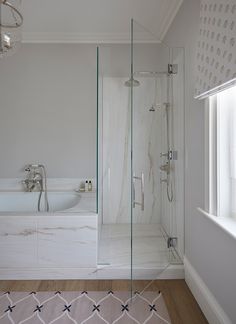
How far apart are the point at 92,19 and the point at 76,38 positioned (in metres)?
0.52

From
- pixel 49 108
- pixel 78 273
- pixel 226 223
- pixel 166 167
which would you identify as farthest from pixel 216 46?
pixel 49 108

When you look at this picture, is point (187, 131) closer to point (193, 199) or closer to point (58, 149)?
point (193, 199)

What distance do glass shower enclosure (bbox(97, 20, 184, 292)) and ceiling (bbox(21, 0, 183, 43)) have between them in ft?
1.20

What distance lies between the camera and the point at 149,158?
2273 mm

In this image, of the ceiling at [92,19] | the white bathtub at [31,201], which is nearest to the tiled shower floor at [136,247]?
the white bathtub at [31,201]

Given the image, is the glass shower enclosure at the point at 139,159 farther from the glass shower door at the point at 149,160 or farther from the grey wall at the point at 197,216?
the grey wall at the point at 197,216

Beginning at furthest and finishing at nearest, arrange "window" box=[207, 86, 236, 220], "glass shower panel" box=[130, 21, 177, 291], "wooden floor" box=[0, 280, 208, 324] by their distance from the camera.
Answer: "glass shower panel" box=[130, 21, 177, 291] → "wooden floor" box=[0, 280, 208, 324] → "window" box=[207, 86, 236, 220]

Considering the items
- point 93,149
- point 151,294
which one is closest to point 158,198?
point 151,294

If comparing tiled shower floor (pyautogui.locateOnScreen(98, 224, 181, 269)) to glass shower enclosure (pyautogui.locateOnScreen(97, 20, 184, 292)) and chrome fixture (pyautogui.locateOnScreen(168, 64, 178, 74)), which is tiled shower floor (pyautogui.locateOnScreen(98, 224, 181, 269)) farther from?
chrome fixture (pyautogui.locateOnScreen(168, 64, 178, 74))

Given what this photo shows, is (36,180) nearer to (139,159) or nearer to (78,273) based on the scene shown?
(78,273)

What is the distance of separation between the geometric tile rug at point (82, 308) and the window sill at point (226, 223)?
0.81 m

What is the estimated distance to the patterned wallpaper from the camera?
1409 mm

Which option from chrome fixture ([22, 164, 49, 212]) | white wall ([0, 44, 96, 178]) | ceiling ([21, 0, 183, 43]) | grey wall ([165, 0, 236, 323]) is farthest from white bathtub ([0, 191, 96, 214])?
ceiling ([21, 0, 183, 43])

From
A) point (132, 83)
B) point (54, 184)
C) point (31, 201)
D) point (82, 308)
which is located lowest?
point (82, 308)
